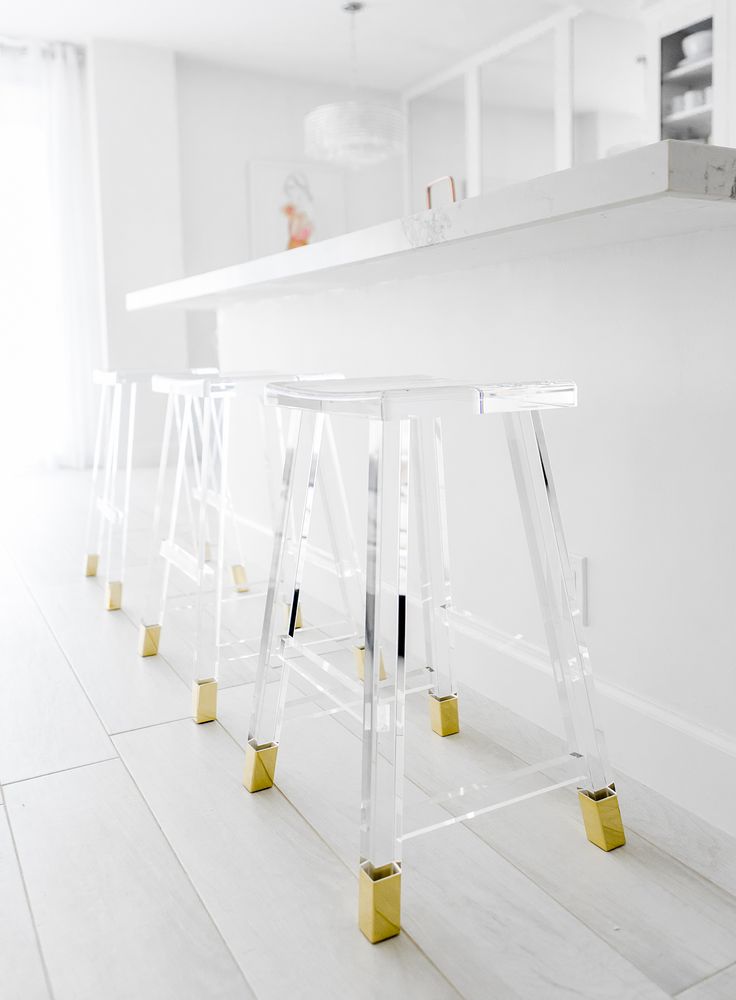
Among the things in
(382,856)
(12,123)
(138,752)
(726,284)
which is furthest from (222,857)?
(12,123)

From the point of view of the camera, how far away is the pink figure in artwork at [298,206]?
6.29 meters

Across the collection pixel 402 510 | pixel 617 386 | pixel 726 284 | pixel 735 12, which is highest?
pixel 735 12

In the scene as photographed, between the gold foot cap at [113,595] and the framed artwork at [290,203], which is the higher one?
the framed artwork at [290,203]

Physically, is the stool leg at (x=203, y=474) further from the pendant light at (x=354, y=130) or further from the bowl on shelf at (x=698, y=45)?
the bowl on shelf at (x=698, y=45)

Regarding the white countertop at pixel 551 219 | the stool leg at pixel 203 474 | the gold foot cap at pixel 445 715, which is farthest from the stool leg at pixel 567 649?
the stool leg at pixel 203 474

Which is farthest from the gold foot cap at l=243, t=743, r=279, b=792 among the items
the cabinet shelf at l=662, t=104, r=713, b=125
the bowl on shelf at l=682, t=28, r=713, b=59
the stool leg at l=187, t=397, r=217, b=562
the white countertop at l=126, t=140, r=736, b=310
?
the bowl on shelf at l=682, t=28, r=713, b=59

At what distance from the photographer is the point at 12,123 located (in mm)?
5480

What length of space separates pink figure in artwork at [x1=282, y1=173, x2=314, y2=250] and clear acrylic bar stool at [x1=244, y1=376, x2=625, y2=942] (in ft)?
15.9

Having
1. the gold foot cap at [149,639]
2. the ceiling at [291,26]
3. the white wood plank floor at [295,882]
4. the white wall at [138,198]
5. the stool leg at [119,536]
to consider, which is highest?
the ceiling at [291,26]

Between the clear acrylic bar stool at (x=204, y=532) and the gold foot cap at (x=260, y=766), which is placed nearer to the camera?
the gold foot cap at (x=260, y=766)

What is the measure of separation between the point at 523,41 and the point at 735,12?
1.75 metres

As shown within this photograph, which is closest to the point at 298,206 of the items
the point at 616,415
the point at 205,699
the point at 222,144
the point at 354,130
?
the point at 222,144

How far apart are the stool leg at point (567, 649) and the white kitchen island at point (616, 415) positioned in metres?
0.13

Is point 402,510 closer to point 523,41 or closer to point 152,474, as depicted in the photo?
point 152,474
